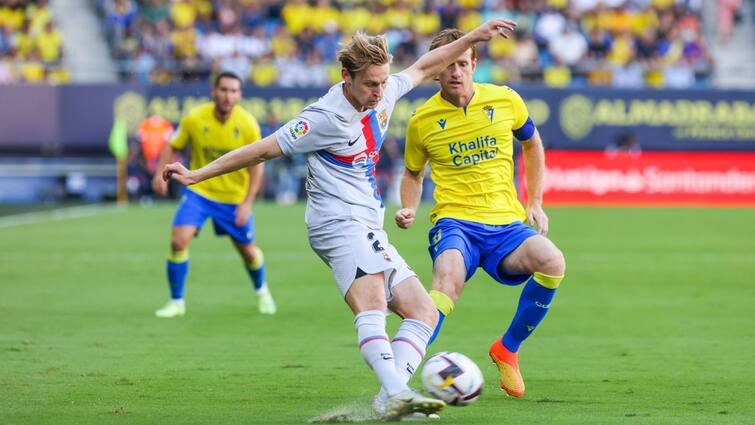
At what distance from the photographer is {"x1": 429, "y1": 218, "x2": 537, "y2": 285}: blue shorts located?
8.08m

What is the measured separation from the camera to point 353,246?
6.91 meters

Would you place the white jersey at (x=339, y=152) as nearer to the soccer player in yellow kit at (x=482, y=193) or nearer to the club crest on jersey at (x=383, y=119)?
the club crest on jersey at (x=383, y=119)

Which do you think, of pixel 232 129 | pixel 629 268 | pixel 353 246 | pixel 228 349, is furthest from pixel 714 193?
pixel 353 246

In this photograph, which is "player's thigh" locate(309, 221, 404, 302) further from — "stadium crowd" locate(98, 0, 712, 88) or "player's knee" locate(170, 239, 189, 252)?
"stadium crowd" locate(98, 0, 712, 88)

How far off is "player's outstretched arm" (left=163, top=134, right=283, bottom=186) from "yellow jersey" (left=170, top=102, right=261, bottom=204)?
18.0 feet

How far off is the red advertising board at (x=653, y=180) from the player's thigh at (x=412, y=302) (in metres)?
23.8

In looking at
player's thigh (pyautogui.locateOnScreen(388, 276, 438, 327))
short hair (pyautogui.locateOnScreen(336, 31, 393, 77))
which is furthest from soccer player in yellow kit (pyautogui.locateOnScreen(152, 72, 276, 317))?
short hair (pyautogui.locateOnScreen(336, 31, 393, 77))

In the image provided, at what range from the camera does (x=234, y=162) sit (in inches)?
266

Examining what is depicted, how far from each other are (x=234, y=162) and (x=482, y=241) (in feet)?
6.83

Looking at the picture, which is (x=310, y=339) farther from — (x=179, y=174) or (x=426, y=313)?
(x=179, y=174)

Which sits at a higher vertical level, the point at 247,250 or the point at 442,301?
the point at 442,301

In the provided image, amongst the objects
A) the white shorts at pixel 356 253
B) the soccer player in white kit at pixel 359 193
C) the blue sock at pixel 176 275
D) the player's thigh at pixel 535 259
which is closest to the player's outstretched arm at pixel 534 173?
the player's thigh at pixel 535 259

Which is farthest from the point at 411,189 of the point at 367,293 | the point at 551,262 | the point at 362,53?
the point at 362,53

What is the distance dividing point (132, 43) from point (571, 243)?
18.6 metres
